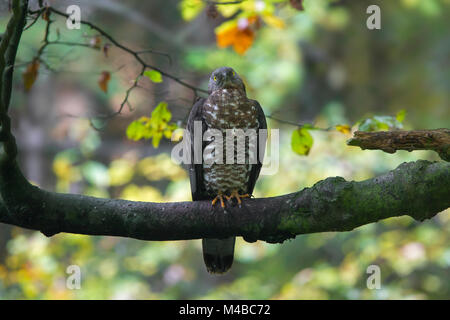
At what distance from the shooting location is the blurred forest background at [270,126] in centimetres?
494

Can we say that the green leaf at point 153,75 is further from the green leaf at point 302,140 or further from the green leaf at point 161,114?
the green leaf at point 302,140

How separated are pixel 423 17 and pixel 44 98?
22.9 feet

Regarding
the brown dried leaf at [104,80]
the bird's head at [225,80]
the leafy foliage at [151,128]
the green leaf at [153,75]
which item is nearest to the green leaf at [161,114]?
the leafy foliage at [151,128]

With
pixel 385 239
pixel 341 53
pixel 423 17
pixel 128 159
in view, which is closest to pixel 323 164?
pixel 385 239

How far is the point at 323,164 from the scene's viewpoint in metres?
5.75

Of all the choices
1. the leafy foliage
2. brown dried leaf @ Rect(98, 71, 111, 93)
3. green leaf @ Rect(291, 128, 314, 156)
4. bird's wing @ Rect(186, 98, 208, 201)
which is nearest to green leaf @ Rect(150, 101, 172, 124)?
the leafy foliage

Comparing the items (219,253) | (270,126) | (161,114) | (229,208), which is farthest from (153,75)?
(270,126)

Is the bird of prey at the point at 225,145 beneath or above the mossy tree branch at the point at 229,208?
above

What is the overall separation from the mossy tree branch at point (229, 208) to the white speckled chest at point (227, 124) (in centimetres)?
55

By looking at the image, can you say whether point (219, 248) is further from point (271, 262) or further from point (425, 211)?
point (271, 262)

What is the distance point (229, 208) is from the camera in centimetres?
244

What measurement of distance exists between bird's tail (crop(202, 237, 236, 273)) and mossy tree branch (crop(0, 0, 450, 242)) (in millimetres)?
726

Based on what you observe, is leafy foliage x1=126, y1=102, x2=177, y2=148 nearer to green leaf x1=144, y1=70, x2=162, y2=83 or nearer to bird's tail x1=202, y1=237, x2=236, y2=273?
green leaf x1=144, y1=70, x2=162, y2=83

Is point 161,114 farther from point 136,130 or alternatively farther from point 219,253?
point 219,253
